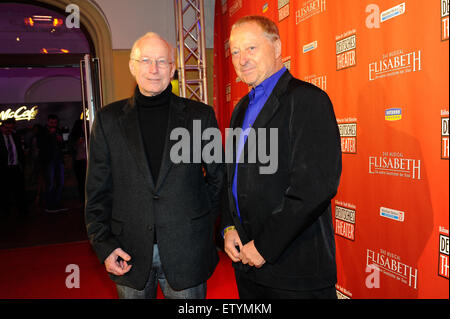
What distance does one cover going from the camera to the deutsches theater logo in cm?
235

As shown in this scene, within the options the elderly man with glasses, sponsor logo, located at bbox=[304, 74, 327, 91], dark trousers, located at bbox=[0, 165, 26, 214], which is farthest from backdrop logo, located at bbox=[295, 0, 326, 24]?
dark trousers, located at bbox=[0, 165, 26, 214]

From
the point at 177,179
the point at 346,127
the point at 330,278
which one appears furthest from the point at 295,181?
the point at 346,127

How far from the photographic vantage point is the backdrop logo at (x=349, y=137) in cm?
235

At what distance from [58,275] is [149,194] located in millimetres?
2929

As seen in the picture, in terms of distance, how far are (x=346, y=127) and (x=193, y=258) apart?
1.50 m

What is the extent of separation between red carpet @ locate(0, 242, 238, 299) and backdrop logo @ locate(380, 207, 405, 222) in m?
1.55

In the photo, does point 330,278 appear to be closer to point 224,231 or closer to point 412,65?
point 224,231

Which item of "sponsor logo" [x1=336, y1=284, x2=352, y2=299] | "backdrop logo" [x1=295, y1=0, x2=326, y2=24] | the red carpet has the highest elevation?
"backdrop logo" [x1=295, y1=0, x2=326, y2=24]

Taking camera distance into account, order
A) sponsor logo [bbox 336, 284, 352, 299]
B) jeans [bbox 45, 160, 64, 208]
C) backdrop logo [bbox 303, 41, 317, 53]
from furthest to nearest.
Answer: jeans [bbox 45, 160, 64, 208]
backdrop logo [bbox 303, 41, 317, 53]
sponsor logo [bbox 336, 284, 352, 299]

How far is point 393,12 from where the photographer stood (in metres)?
1.95

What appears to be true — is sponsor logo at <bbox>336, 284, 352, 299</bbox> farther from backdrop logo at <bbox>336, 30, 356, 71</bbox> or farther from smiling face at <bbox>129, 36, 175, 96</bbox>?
smiling face at <bbox>129, 36, 175, 96</bbox>

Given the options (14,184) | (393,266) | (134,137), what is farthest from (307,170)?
(14,184)

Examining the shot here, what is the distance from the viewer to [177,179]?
149 cm

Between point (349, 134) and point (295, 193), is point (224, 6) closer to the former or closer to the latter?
point (349, 134)
